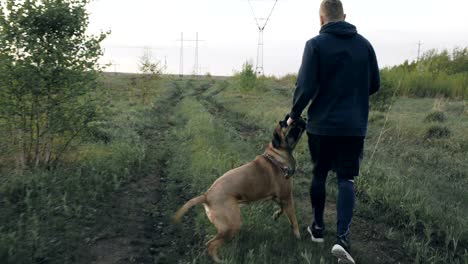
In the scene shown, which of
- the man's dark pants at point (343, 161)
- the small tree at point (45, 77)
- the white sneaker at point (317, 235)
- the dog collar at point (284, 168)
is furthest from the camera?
the small tree at point (45, 77)

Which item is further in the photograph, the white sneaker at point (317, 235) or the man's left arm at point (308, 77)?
the white sneaker at point (317, 235)

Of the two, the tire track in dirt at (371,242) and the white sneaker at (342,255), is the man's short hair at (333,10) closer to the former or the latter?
the white sneaker at (342,255)

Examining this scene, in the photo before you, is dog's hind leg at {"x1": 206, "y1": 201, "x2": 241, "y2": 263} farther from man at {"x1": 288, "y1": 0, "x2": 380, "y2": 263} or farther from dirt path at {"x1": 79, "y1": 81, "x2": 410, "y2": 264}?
man at {"x1": 288, "y1": 0, "x2": 380, "y2": 263}

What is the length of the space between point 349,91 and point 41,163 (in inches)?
179

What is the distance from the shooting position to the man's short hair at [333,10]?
3498mm

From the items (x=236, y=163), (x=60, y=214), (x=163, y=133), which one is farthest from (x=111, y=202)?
(x=163, y=133)

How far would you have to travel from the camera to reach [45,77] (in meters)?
5.36

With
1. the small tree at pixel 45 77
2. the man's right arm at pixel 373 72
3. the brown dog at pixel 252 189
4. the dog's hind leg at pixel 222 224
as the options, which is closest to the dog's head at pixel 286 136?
the brown dog at pixel 252 189

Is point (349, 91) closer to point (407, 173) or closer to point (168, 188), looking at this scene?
point (168, 188)

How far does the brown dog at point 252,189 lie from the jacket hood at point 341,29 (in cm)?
103

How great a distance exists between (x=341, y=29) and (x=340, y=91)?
55cm

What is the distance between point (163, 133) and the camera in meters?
10.7

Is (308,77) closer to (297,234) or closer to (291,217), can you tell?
(291,217)

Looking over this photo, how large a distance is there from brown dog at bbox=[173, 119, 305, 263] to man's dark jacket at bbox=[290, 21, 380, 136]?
0.66 metres
